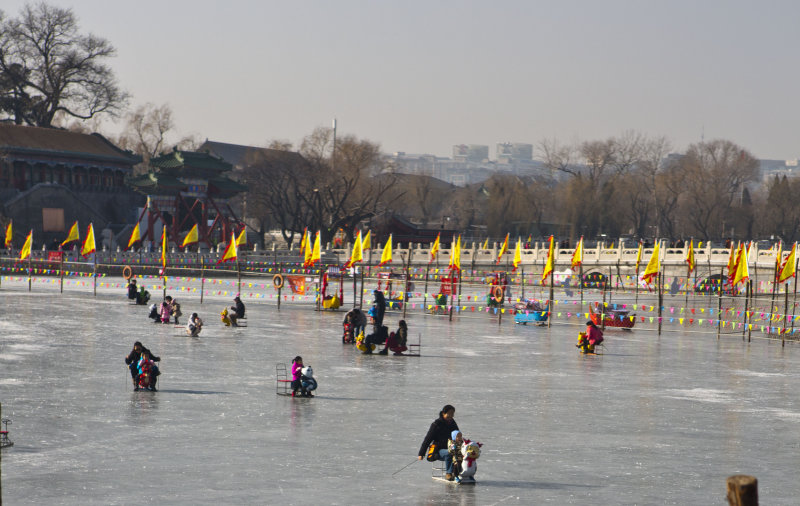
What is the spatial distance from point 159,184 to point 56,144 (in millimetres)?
9205

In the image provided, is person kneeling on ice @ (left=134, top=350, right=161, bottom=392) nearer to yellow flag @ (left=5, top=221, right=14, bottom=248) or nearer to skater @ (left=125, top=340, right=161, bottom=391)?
skater @ (left=125, top=340, right=161, bottom=391)

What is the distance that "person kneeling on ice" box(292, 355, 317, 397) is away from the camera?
21.3m

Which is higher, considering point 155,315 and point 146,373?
point 155,315

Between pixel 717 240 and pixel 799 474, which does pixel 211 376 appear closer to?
pixel 799 474

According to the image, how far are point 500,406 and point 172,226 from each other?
67238 mm

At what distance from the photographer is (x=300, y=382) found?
21281 millimetres

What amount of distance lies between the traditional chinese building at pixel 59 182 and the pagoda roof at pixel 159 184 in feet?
13.4

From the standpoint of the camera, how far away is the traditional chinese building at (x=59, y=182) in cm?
7788

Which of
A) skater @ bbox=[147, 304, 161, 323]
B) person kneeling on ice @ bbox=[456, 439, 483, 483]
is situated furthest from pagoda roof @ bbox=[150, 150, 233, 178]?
person kneeling on ice @ bbox=[456, 439, 483, 483]

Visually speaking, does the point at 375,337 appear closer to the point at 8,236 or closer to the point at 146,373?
the point at 146,373

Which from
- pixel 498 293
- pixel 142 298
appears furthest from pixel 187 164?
pixel 498 293

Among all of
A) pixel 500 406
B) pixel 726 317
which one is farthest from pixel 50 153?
pixel 500 406

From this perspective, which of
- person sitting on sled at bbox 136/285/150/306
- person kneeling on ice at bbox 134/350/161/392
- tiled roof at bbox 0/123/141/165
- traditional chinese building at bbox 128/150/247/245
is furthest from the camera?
traditional chinese building at bbox 128/150/247/245

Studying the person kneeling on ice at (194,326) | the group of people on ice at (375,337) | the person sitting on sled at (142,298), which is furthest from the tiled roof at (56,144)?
the group of people on ice at (375,337)
